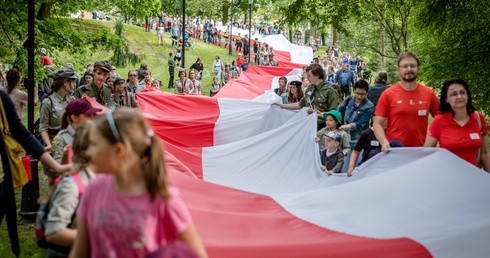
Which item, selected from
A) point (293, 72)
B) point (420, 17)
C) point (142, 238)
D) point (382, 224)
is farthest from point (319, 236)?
point (293, 72)

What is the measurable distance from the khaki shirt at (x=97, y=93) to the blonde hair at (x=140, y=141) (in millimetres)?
6008

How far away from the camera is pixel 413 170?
546cm

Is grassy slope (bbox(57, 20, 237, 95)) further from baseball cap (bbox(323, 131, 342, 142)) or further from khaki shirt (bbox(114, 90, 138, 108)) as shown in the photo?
baseball cap (bbox(323, 131, 342, 142))

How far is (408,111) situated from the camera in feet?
20.4

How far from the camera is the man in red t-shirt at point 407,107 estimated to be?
615 cm

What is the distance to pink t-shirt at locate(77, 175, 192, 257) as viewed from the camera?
2688 mm

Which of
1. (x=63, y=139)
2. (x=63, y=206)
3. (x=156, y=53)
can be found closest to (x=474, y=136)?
(x=63, y=139)

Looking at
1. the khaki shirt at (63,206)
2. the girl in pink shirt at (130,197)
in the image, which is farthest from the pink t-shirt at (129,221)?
the khaki shirt at (63,206)

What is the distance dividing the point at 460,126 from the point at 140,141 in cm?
380

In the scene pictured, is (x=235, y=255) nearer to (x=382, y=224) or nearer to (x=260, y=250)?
(x=260, y=250)

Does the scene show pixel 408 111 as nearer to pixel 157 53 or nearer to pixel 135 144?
pixel 135 144

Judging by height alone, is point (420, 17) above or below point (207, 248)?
above

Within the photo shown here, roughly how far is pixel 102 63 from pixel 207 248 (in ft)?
15.2

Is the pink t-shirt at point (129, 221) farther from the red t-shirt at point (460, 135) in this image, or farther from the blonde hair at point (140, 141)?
the red t-shirt at point (460, 135)
